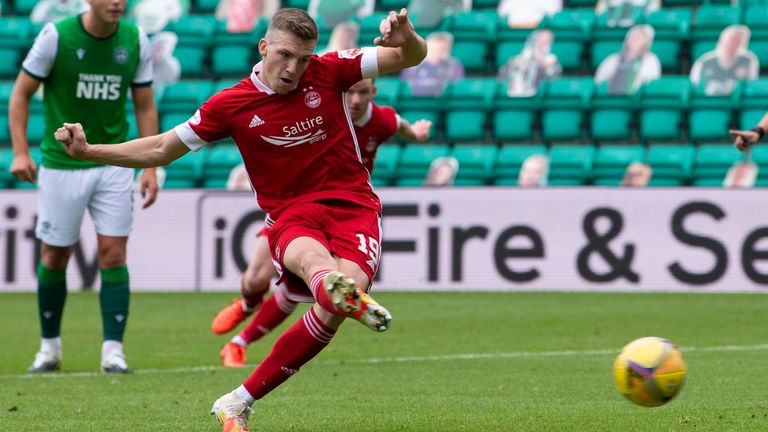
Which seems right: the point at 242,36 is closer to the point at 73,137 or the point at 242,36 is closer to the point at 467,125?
the point at 467,125

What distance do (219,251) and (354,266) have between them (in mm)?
8945

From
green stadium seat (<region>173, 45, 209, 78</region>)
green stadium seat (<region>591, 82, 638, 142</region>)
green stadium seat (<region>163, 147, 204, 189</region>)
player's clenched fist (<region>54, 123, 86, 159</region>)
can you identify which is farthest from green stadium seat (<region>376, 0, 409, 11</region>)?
player's clenched fist (<region>54, 123, 86, 159</region>)

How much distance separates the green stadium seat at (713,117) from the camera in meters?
15.7

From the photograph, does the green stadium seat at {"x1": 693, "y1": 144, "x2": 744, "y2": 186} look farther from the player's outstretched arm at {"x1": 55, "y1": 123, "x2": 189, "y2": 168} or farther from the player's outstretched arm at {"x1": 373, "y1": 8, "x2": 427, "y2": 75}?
the player's outstretched arm at {"x1": 55, "y1": 123, "x2": 189, "y2": 168}

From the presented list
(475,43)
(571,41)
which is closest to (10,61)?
(475,43)

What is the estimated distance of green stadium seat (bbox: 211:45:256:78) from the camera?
711 inches

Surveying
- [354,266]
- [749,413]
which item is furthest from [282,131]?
[749,413]

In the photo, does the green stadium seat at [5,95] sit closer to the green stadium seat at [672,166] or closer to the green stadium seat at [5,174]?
the green stadium seat at [5,174]

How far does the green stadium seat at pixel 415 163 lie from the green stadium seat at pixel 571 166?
134 centimetres

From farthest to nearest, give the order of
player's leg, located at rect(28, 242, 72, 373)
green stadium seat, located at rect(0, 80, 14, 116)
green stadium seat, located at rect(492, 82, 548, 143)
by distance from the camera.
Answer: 1. green stadium seat, located at rect(0, 80, 14, 116)
2. green stadium seat, located at rect(492, 82, 548, 143)
3. player's leg, located at rect(28, 242, 72, 373)

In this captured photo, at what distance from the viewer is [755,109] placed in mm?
15578

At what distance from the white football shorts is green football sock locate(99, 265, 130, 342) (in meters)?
0.28

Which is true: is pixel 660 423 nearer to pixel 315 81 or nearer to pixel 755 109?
pixel 315 81

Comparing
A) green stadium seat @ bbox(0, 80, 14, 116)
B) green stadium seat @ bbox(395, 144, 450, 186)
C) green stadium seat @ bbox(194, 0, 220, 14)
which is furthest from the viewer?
green stadium seat @ bbox(194, 0, 220, 14)
